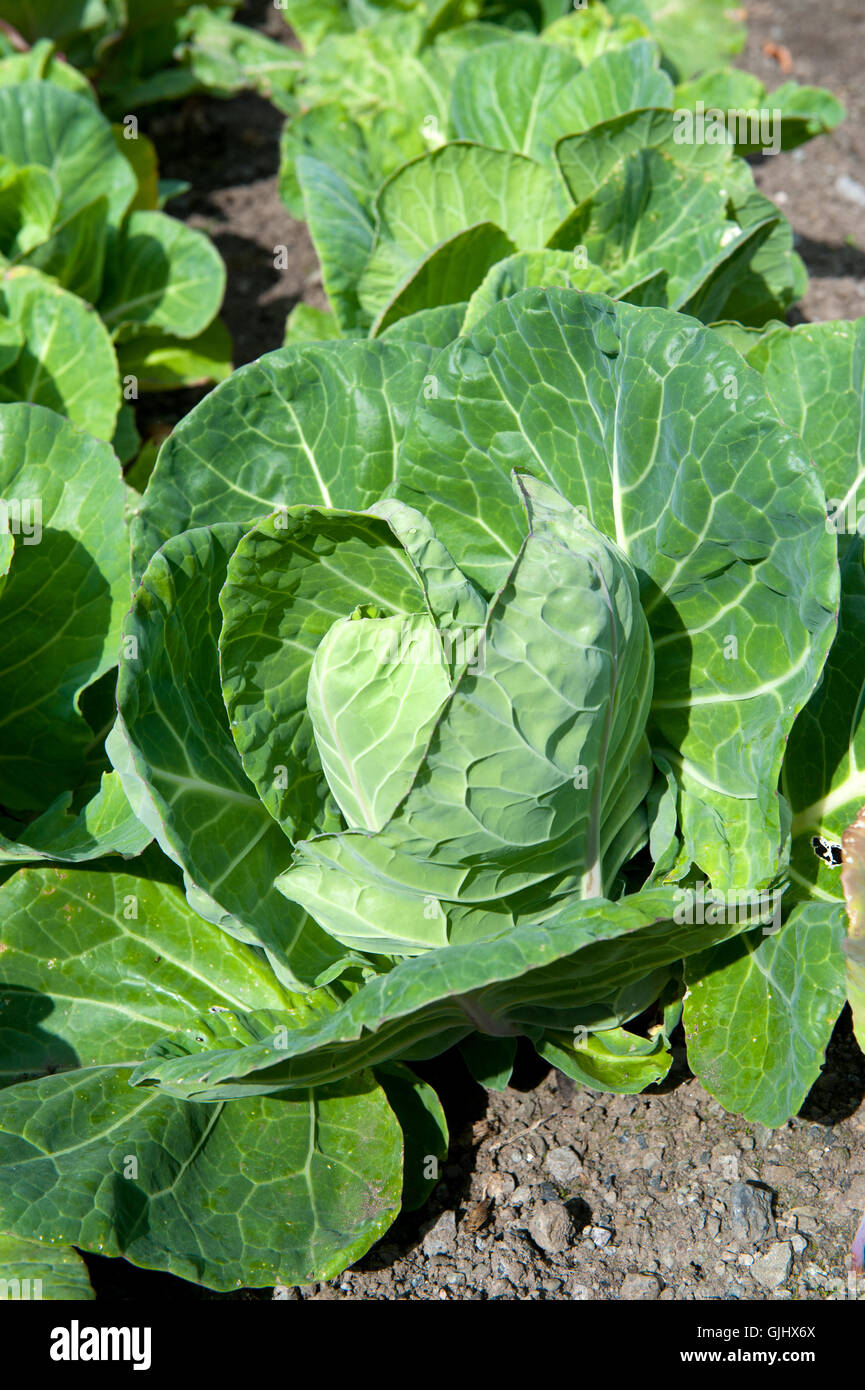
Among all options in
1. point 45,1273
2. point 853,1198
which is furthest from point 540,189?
point 45,1273

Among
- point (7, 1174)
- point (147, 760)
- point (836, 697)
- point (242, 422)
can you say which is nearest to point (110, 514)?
point (242, 422)

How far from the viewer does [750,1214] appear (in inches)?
96.0

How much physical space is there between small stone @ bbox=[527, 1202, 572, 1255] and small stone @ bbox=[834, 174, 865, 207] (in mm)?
5067

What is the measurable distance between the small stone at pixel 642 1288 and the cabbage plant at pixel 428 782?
1.28 feet

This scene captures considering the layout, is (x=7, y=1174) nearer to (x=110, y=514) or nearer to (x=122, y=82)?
(x=110, y=514)

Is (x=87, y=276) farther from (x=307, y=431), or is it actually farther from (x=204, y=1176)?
(x=204, y=1176)

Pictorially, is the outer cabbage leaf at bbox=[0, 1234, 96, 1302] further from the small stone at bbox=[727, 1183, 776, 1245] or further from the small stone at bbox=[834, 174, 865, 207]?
the small stone at bbox=[834, 174, 865, 207]

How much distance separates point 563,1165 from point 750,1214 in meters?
0.42

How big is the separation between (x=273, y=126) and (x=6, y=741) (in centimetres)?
494

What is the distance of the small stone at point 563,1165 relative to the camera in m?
2.62

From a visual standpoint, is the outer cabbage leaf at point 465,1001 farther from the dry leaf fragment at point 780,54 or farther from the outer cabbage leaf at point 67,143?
the dry leaf fragment at point 780,54

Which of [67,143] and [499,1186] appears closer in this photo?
[499,1186]

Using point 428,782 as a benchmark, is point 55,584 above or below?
above

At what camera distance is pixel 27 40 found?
6.20m
